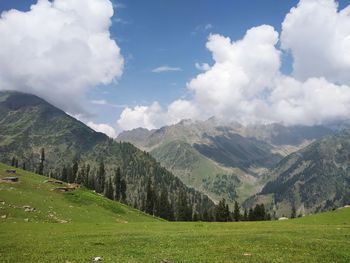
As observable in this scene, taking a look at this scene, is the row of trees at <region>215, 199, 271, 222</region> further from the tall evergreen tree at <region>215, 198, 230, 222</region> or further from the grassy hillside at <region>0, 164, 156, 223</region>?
the grassy hillside at <region>0, 164, 156, 223</region>

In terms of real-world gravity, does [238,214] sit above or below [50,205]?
below

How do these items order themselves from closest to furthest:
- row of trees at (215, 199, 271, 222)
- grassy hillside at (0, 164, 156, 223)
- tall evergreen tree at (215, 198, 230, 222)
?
1. grassy hillside at (0, 164, 156, 223)
2. row of trees at (215, 199, 271, 222)
3. tall evergreen tree at (215, 198, 230, 222)

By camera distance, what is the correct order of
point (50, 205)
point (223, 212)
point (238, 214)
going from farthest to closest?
point (223, 212) → point (238, 214) → point (50, 205)

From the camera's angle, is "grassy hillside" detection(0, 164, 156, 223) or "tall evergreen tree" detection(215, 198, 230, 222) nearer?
"grassy hillside" detection(0, 164, 156, 223)

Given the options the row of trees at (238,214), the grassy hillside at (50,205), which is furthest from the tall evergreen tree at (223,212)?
the grassy hillside at (50,205)

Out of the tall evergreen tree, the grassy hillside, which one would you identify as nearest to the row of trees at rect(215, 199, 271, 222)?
the tall evergreen tree

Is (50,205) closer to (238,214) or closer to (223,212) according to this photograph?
(223,212)

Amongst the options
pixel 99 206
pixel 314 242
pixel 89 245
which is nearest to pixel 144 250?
pixel 89 245

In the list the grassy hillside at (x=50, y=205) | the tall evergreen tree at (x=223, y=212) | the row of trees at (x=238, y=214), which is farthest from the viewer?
the tall evergreen tree at (x=223, y=212)

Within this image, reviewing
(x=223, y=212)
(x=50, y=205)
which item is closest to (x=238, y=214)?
(x=223, y=212)

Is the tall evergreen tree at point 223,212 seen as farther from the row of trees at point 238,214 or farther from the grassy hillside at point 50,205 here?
the grassy hillside at point 50,205

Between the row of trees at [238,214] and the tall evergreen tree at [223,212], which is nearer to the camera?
the row of trees at [238,214]

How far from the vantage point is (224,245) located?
36.8m

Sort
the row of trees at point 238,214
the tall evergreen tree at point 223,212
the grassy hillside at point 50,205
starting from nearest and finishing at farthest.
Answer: the grassy hillside at point 50,205 → the row of trees at point 238,214 → the tall evergreen tree at point 223,212
